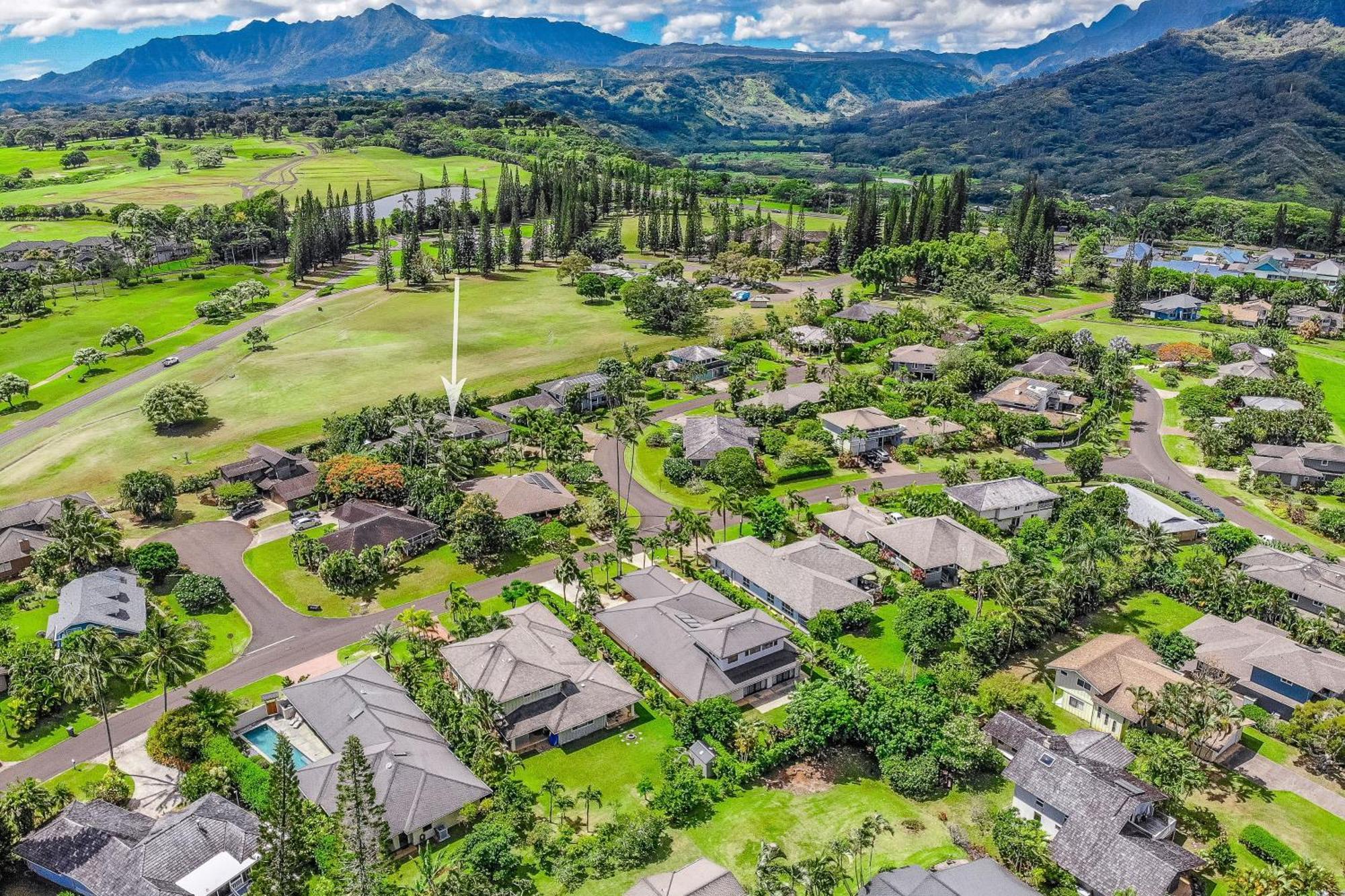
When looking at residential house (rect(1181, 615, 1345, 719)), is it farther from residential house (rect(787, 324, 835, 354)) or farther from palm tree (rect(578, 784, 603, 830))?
residential house (rect(787, 324, 835, 354))

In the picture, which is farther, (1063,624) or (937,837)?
(1063,624)

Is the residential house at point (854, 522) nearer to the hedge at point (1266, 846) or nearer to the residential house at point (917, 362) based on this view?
the hedge at point (1266, 846)

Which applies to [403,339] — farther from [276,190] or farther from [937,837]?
[276,190]

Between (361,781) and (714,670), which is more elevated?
(361,781)

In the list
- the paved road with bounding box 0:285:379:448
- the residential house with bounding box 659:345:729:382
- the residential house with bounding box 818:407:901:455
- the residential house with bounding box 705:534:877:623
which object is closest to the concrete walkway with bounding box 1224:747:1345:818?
the residential house with bounding box 705:534:877:623

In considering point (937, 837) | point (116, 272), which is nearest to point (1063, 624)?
point (937, 837)

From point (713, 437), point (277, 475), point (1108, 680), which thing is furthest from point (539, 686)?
point (277, 475)
